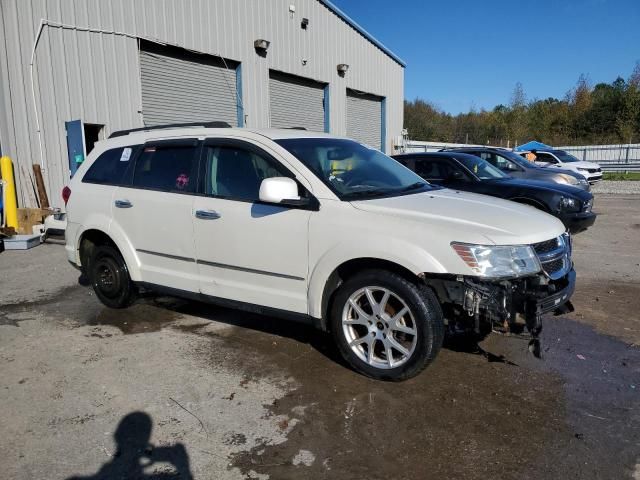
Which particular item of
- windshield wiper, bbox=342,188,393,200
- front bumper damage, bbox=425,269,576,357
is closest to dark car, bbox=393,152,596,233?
windshield wiper, bbox=342,188,393,200

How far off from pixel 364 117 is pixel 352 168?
1780 cm

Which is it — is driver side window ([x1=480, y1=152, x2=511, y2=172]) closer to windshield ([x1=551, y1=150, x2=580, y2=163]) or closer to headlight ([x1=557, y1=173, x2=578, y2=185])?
headlight ([x1=557, y1=173, x2=578, y2=185])

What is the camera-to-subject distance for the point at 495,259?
3393 millimetres

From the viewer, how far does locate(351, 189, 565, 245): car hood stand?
11.3 feet

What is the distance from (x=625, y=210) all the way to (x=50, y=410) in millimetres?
14140

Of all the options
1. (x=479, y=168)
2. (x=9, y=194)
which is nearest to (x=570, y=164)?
(x=479, y=168)

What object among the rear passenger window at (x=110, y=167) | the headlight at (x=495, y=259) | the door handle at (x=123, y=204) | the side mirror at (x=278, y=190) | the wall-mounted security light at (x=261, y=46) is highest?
the wall-mounted security light at (x=261, y=46)

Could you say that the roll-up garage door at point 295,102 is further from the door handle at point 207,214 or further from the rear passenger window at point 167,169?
the door handle at point 207,214

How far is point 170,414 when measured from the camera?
3.38 metres

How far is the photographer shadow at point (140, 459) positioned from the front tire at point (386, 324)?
1411 mm

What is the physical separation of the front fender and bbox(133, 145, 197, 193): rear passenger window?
4.91ft

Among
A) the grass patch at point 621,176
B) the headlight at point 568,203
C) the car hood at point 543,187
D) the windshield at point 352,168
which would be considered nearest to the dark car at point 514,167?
the car hood at point 543,187

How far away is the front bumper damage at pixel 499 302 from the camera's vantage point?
3.37 meters

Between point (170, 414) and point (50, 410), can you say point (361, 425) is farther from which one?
point (50, 410)
